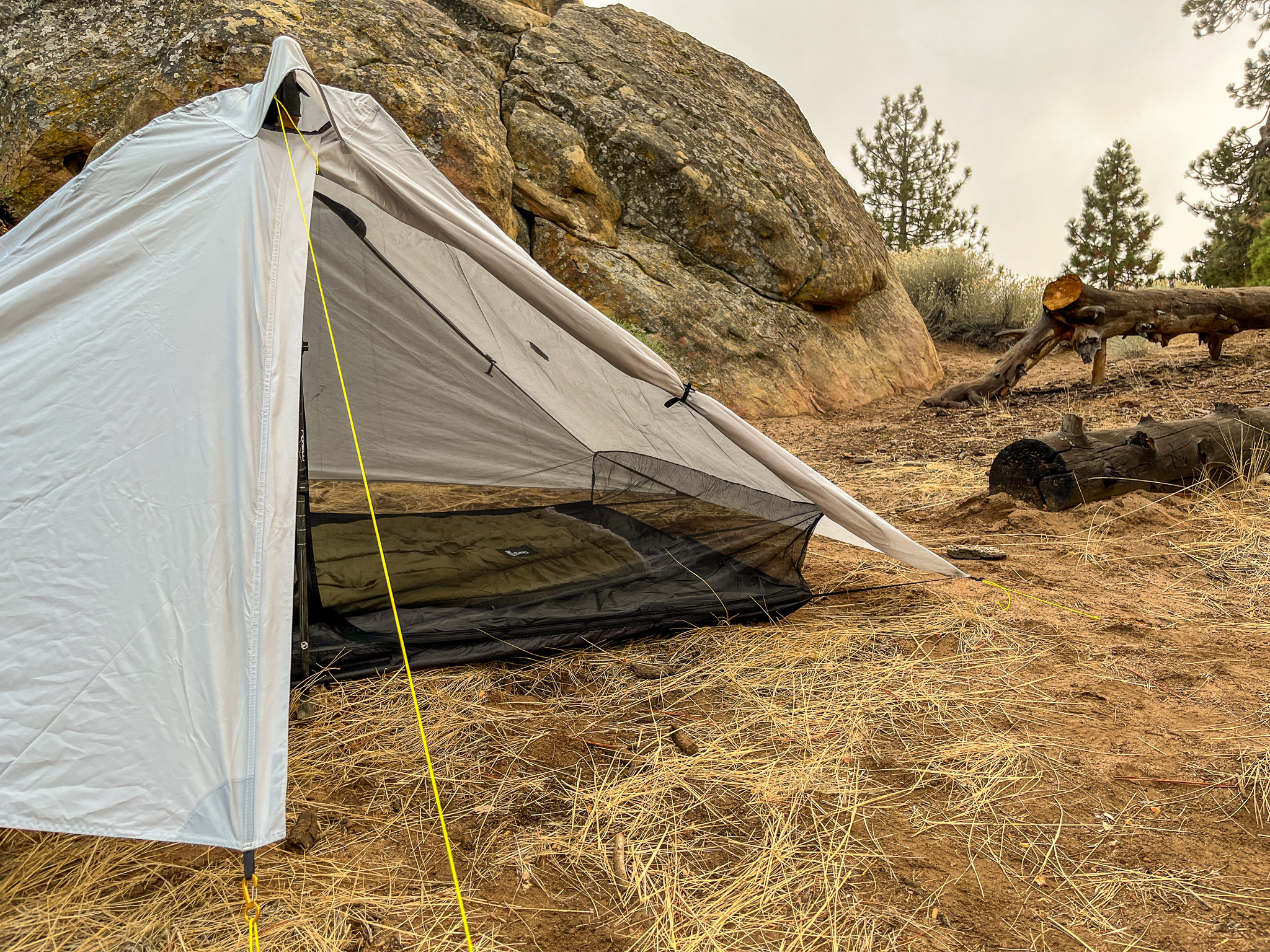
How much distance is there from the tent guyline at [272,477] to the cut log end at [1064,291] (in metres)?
4.19

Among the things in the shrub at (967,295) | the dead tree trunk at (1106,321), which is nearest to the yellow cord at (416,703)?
the dead tree trunk at (1106,321)

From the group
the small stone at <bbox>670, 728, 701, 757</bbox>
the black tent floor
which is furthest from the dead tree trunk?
the small stone at <bbox>670, 728, 701, 757</bbox>

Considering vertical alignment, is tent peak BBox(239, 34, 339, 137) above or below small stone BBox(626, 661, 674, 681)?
above

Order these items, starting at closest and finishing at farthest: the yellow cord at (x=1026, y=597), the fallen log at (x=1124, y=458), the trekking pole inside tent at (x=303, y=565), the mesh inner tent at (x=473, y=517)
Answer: the trekking pole inside tent at (x=303, y=565) → the mesh inner tent at (x=473, y=517) → the yellow cord at (x=1026, y=597) → the fallen log at (x=1124, y=458)

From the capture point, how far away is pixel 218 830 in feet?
4.71

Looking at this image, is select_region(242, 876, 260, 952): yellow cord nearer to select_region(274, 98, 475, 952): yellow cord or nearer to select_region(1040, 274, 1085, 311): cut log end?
select_region(274, 98, 475, 952): yellow cord

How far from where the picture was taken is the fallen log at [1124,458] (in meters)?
3.79

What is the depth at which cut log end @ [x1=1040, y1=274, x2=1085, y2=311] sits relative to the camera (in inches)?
240

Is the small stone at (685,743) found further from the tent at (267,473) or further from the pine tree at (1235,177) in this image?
the pine tree at (1235,177)

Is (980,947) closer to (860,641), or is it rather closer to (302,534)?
(860,641)

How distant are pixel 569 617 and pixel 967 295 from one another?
10.0m

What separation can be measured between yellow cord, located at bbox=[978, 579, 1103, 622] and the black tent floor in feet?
2.31

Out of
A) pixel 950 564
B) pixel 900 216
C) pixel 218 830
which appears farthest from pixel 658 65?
pixel 900 216

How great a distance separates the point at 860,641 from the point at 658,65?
21.5 feet
